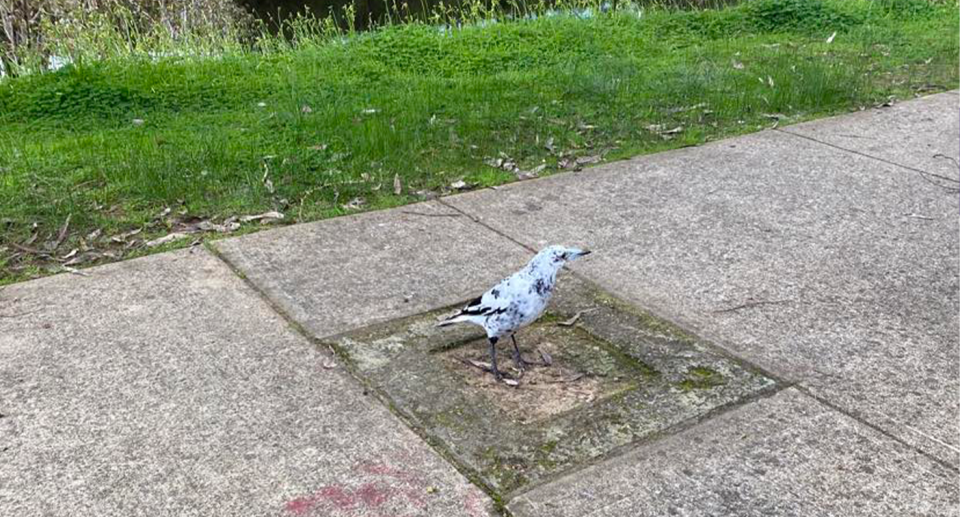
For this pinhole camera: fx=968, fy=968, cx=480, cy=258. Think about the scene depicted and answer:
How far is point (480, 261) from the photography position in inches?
171

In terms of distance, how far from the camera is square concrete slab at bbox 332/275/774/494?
298 cm

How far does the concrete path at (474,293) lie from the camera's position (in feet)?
9.14

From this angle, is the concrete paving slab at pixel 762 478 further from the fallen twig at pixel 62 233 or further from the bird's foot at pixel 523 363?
the fallen twig at pixel 62 233

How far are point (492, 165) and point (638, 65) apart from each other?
101 inches

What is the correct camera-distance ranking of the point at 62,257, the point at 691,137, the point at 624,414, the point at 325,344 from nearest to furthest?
1. the point at 624,414
2. the point at 325,344
3. the point at 62,257
4. the point at 691,137

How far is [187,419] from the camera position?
10.2 feet

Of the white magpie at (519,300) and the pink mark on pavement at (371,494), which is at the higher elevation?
the white magpie at (519,300)

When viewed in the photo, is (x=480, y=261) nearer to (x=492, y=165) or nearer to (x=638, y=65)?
(x=492, y=165)

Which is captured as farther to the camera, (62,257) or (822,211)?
(822,211)

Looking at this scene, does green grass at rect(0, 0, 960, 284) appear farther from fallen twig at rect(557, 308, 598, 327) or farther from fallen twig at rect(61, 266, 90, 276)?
fallen twig at rect(557, 308, 598, 327)

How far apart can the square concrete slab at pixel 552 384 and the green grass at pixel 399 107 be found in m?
1.49

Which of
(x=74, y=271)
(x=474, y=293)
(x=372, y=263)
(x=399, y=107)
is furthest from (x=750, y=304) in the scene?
(x=399, y=107)

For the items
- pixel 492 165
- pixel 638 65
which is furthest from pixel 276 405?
pixel 638 65

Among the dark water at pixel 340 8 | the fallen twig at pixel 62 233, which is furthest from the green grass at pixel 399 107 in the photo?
the dark water at pixel 340 8
